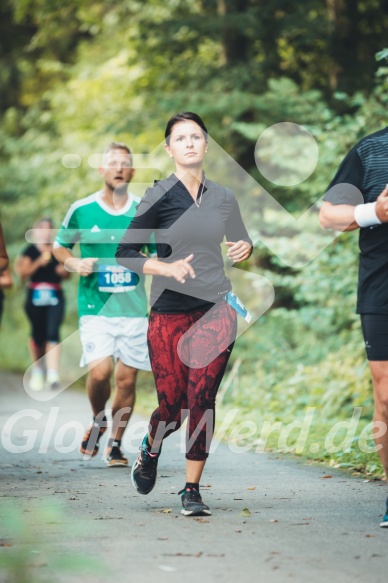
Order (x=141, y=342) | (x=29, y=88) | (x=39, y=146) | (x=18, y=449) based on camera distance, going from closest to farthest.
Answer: (x=141, y=342), (x=18, y=449), (x=39, y=146), (x=29, y=88)

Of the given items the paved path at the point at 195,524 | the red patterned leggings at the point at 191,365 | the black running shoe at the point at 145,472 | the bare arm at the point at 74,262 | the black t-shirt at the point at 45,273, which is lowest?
the paved path at the point at 195,524

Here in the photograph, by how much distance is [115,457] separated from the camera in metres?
8.90

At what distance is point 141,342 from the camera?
902 centimetres

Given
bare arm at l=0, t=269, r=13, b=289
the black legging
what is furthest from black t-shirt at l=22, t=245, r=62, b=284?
bare arm at l=0, t=269, r=13, b=289

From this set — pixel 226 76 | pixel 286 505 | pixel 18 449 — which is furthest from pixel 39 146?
pixel 286 505

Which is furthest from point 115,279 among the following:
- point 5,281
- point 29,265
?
point 29,265

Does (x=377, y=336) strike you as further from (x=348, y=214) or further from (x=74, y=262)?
(x=74, y=262)

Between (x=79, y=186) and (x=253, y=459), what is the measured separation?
14.4 metres

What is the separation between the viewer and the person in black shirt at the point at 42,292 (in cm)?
1566

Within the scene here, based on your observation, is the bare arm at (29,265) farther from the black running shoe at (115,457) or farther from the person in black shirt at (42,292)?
the black running shoe at (115,457)

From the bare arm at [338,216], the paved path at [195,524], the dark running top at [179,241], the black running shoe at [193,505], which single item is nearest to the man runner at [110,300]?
the paved path at [195,524]

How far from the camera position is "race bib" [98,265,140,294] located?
905 centimetres

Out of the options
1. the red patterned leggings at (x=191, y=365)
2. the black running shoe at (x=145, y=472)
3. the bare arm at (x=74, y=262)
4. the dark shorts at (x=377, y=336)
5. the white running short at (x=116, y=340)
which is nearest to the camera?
the dark shorts at (x=377, y=336)

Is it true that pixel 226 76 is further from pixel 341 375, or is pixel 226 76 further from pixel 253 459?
pixel 253 459
